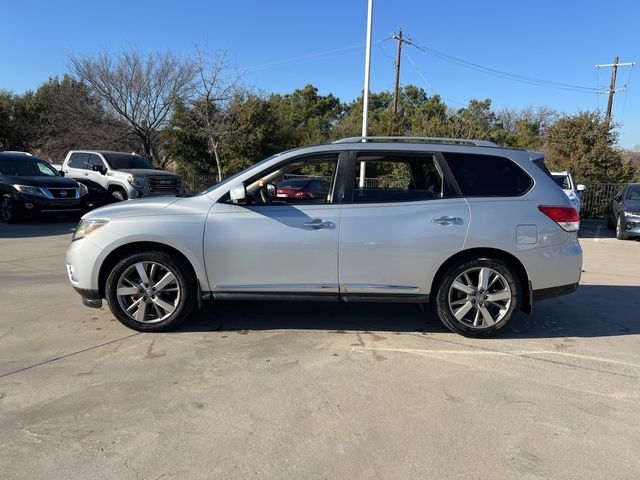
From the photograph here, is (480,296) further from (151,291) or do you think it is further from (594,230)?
(594,230)

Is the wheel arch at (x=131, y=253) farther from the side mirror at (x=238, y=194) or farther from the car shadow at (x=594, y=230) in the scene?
the car shadow at (x=594, y=230)

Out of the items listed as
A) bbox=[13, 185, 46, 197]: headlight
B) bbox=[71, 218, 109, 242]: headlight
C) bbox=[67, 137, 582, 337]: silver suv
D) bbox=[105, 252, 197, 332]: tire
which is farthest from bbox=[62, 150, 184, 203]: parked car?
bbox=[105, 252, 197, 332]: tire

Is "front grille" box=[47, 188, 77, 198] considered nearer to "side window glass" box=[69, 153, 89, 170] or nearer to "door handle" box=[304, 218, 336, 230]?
"side window glass" box=[69, 153, 89, 170]

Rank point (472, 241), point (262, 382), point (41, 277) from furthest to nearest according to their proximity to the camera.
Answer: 1. point (41, 277)
2. point (472, 241)
3. point (262, 382)

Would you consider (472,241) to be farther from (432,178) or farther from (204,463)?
(204,463)

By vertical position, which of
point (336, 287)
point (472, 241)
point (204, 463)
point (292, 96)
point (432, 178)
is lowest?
point (204, 463)

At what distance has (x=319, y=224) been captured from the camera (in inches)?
180

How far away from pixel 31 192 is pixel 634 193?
1644 centimetres

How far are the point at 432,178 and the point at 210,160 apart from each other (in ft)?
78.8

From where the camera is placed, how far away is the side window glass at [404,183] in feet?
15.5

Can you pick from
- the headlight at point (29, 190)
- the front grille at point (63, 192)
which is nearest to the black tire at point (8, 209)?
the headlight at point (29, 190)

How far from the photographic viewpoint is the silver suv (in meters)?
4.59

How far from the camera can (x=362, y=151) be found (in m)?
4.83

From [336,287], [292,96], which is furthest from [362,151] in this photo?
[292,96]
